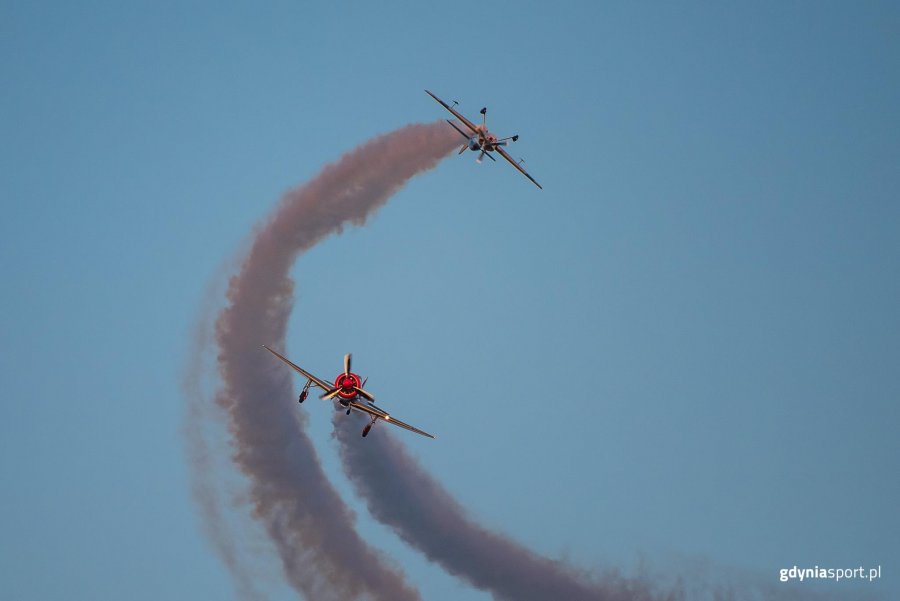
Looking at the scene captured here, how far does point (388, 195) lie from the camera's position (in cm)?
14562

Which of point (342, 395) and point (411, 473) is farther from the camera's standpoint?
point (411, 473)

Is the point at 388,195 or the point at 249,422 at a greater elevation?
the point at 388,195

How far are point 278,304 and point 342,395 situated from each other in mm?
14318

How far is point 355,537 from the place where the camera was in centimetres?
14125

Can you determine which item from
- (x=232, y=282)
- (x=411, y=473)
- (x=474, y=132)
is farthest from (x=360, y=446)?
(x=474, y=132)

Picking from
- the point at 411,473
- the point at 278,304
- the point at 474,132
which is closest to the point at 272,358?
the point at 278,304

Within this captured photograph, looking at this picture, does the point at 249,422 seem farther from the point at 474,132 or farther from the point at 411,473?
the point at 474,132

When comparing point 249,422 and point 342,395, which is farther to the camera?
point 249,422

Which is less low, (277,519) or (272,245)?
(272,245)

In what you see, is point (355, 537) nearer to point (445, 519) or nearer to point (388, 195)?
point (445, 519)

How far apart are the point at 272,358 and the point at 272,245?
28.4 feet

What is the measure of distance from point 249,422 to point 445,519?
16539mm

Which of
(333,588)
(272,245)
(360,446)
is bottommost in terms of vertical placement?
(333,588)

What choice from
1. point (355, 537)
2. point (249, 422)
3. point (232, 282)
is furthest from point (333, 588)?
point (232, 282)
